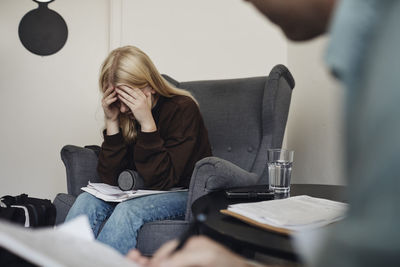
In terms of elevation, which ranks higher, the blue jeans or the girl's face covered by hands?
the girl's face covered by hands

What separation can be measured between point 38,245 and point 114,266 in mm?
75

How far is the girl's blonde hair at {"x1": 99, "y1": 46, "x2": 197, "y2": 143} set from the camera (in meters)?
1.68

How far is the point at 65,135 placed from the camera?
2852mm

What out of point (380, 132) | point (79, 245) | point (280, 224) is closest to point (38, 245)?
point (79, 245)

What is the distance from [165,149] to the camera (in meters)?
1.60

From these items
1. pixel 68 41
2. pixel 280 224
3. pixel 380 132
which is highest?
pixel 68 41

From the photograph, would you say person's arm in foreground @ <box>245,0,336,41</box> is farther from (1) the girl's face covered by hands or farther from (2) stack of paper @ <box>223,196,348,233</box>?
(1) the girl's face covered by hands

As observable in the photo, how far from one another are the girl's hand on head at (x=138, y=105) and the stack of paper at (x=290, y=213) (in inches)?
28.7

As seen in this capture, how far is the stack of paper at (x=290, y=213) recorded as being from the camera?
32.1 inches

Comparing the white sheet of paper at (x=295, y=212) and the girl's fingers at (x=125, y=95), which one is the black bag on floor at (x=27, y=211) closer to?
the girl's fingers at (x=125, y=95)

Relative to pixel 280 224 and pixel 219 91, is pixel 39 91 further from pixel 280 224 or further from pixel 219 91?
pixel 280 224

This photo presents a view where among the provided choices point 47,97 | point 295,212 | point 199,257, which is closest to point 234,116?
point 295,212

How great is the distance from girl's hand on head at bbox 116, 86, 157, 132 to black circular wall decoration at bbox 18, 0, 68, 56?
137cm

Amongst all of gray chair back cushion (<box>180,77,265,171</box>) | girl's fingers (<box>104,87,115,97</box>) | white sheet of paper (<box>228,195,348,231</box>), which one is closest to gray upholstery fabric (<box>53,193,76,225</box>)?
girl's fingers (<box>104,87,115,97</box>)
